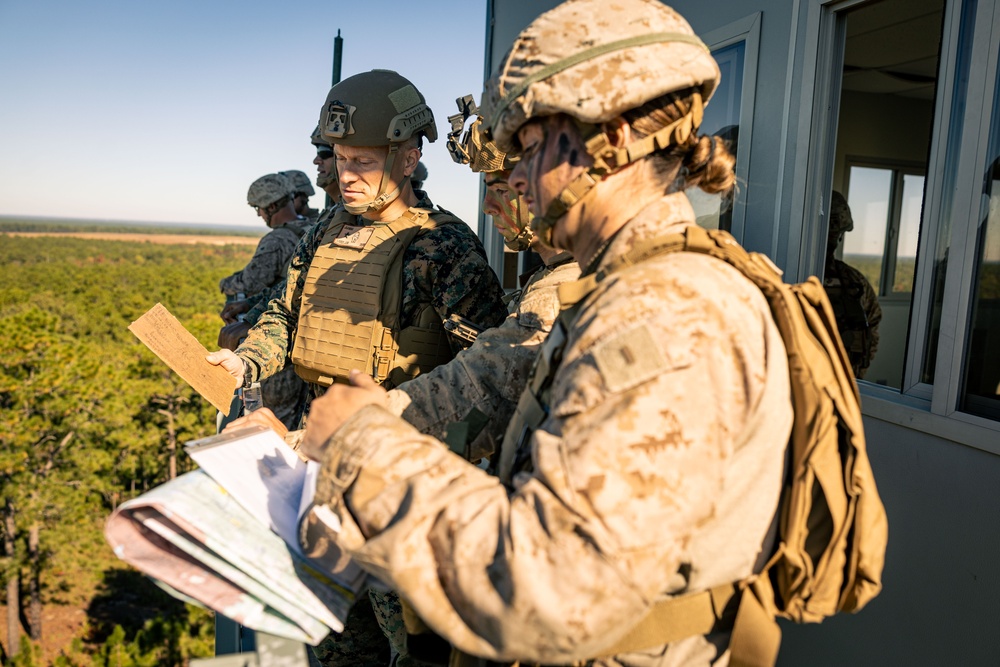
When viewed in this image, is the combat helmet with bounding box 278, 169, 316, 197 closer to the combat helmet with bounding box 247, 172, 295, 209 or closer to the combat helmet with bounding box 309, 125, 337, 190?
the combat helmet with bounding box 247, 172, 295, 209

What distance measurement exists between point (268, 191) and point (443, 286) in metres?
4.60

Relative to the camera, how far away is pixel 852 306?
3.42 metres

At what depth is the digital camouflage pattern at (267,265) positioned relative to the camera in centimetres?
656

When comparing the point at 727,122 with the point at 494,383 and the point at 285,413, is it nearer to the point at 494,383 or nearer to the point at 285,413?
the point at 494,383

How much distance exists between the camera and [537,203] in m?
1.40

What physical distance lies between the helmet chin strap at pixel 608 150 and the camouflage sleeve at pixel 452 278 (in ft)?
4.26

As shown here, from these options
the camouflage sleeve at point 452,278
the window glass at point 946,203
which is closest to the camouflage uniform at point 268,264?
the camouflage sleeve at point 452,278

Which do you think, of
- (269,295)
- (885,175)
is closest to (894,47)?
(885,175)

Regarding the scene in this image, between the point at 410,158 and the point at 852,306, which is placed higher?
the point at 410,158

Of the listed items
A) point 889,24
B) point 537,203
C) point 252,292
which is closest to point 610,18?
point 537,203

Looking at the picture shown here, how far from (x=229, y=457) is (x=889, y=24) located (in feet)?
14.0

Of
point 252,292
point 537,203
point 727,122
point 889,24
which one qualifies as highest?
point 889,24

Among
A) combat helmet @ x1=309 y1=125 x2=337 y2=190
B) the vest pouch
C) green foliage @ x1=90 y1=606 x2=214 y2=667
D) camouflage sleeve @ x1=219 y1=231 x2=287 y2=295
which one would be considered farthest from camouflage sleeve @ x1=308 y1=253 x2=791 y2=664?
green foliage @ x1=90 y1=606 x2=214 y2=667

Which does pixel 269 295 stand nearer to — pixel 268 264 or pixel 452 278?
pixel 268 264
